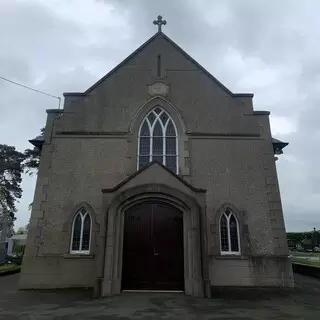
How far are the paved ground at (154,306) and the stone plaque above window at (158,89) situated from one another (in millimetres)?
8681

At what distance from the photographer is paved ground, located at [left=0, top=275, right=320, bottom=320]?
6477mm

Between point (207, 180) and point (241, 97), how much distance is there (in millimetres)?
4474

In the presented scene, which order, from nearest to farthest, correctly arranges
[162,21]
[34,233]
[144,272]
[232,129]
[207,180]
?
[144,272]
[34,233]
[207,180]
[232,129]
[162,21]

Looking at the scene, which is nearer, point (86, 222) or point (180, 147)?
point (86, 222)

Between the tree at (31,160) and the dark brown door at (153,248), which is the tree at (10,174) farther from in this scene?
the dark brown door at (153,248)

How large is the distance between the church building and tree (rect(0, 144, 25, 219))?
22.0 metres

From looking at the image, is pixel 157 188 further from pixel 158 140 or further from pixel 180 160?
pixel 158 140

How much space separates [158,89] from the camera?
13375mm

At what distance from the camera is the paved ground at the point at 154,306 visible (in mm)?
6477

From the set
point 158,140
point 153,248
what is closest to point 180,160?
point 158,140

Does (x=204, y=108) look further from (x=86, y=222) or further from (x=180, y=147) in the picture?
(x=86, y=222)

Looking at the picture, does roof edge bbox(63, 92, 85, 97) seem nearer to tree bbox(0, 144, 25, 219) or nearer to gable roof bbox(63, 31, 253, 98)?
gable roof bbox(63, 31, 253, 98)

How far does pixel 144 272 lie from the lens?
32.4ft

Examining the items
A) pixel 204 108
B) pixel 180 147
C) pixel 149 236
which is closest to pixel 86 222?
pixel 149 236
